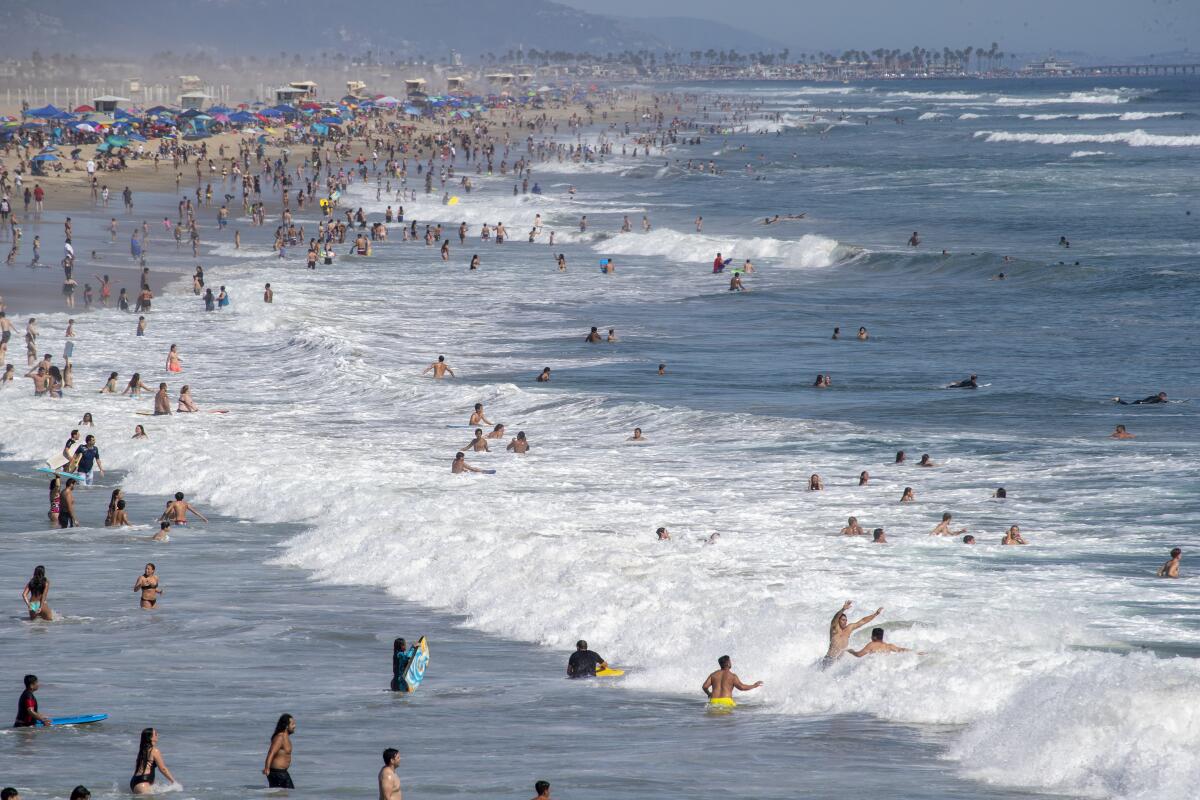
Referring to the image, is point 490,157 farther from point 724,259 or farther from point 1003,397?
point 1003,397

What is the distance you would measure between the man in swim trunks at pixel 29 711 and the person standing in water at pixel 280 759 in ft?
9.18

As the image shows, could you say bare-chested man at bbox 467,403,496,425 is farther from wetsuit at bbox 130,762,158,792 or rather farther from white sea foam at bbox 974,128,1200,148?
white sea foam at bbox 974,128,1200,148

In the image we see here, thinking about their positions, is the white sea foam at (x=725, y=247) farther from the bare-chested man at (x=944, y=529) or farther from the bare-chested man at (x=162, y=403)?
the bare-chested man at (x=944, y=529)

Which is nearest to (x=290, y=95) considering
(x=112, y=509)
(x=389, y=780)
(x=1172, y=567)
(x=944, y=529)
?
(x=112, y=509)

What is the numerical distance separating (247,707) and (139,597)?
16.2 feet

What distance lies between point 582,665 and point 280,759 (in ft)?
15.9

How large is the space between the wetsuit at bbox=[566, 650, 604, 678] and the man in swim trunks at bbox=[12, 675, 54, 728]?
18.6 ft

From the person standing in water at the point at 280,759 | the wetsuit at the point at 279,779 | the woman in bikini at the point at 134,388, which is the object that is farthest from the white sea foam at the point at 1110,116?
the wetsuit at the point at 279,779

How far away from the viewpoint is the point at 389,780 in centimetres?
1212

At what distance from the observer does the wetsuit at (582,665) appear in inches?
Answer: 669

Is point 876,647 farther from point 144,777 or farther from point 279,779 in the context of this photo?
point 144,777

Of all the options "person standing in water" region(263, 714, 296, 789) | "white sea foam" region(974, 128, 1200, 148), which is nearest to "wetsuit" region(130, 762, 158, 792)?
"person standing in water" region(263, 714, 296, 789)

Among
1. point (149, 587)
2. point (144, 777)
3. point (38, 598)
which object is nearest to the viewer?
point (144, 777)

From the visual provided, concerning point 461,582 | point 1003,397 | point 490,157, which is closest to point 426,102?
point 490,157
